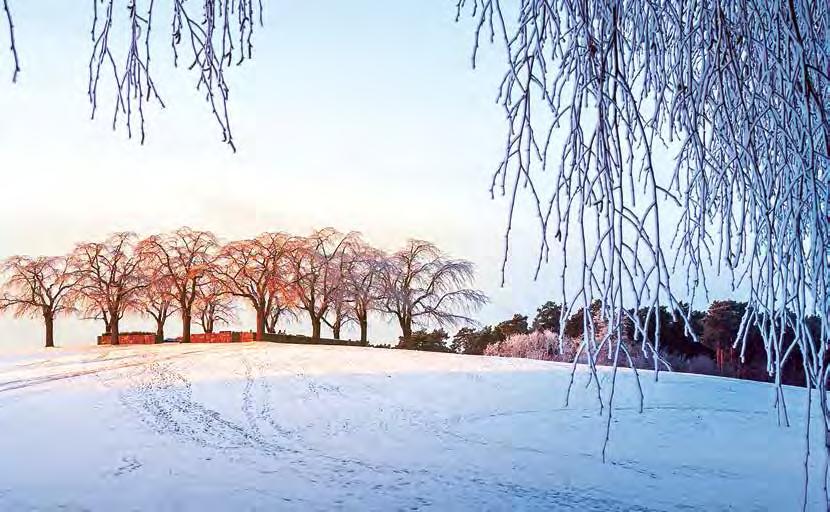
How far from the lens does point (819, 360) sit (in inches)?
22.7

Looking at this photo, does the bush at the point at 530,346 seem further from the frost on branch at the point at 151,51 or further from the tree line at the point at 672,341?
the frost on branch at the point at 151,51

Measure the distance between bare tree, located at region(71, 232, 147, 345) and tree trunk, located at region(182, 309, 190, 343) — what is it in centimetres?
34

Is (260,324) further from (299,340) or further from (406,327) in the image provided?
(406,327)

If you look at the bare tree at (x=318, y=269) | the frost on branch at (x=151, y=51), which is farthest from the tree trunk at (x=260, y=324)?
the frost on branch at (x=151, y=51)

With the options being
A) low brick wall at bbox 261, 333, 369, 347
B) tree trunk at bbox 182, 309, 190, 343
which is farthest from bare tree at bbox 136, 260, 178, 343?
low brick wall at bbox 261, 333, 369, 347

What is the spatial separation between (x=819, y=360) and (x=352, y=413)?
2073 millimetres

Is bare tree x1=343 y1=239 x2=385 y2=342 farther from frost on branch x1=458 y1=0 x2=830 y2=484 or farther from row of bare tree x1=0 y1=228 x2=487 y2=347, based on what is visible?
frost on branch x1=458 y1=0 x2=830 y2=484

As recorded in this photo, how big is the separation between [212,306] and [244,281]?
0.28 m

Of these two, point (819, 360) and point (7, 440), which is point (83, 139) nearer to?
point (7, 440)

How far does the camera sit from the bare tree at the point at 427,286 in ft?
15.7

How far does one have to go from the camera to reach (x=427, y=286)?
500 centimetres

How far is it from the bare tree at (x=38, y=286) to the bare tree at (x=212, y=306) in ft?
2.57

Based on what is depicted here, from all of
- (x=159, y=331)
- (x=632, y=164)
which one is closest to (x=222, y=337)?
(x=159, y=331)

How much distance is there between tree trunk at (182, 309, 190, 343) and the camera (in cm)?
426
